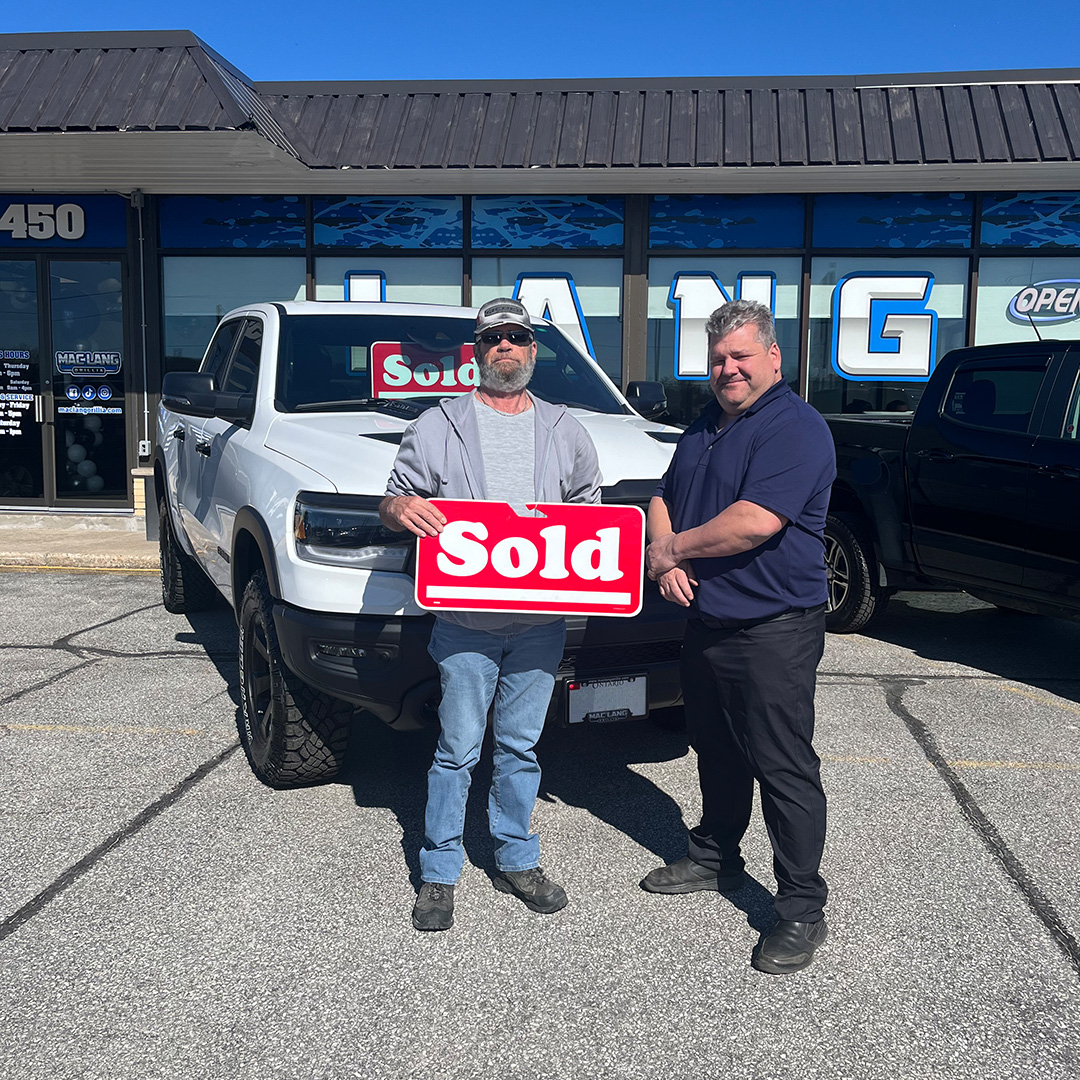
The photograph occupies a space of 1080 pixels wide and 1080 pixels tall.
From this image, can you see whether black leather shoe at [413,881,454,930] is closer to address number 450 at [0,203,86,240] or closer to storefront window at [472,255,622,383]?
storefront window at [472,255,622,383]

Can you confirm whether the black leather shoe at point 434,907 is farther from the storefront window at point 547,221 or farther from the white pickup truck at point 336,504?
the storefront window at point 547,221

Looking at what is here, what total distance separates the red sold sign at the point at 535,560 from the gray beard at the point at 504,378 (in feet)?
1.17

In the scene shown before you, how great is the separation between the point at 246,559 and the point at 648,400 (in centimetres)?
200

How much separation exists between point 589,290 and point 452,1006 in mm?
10084

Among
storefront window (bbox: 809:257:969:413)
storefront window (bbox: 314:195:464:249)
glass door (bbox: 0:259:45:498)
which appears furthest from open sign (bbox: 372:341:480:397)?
glass door (bbox: 0:259:45:498)

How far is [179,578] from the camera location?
23.6ft

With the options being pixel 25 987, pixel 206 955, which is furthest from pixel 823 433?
pixel 25 987

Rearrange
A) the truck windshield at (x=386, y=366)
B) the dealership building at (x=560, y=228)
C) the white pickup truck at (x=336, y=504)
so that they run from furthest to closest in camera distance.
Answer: the dealership building at (x=560, y=228) → the truck windshield at (x=386, y=366) → the white pickup truck at (x=336, y=504)

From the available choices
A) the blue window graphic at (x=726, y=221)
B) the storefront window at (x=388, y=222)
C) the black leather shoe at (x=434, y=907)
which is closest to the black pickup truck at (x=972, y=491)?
the black leather shoe at (x=434, y=907)

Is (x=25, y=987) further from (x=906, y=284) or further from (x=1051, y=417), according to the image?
(x=906, y=284)

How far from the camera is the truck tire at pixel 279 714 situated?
390cm

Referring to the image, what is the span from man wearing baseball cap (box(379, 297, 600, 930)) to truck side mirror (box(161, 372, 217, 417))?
5.33ft

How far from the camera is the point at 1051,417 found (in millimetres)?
5676

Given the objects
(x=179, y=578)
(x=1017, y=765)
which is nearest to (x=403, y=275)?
(x=179, y=578)
